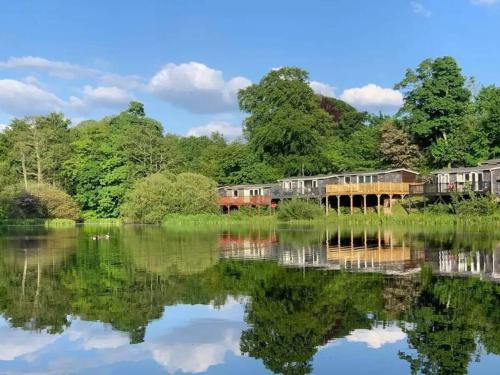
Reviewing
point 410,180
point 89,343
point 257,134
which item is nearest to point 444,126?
point 410,180

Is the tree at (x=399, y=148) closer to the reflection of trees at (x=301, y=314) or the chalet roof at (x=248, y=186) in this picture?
the chalet roof at (x=248, y=186)

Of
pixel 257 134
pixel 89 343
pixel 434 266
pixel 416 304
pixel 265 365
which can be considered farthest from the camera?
pixel 257 134

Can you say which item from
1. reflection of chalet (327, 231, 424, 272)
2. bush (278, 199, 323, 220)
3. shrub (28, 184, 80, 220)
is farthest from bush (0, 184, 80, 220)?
reflection of chalet (327, 231, 424, 272)

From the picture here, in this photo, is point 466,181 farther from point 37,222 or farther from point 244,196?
point 37,222

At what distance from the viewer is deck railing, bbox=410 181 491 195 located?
50.5 m

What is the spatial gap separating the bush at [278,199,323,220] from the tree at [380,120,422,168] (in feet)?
43.3

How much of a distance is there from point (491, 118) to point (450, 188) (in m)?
9.87

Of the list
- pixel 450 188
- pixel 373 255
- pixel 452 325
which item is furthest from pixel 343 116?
pixel 452 325

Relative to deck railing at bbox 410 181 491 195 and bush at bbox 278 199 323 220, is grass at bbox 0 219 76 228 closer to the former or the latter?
bush at bbox 278 199 323 220

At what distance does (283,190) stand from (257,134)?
10.7m

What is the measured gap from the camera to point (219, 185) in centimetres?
8019

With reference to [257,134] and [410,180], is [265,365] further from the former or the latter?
[257,134]

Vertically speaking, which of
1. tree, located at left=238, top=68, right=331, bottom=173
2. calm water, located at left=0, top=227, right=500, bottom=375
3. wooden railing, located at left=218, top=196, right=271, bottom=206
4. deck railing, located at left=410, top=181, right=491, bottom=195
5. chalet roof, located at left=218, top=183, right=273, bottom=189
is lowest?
calm water, located at left=0, top=227, right=500, bottom=375

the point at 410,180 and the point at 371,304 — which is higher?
the point at 410,180
